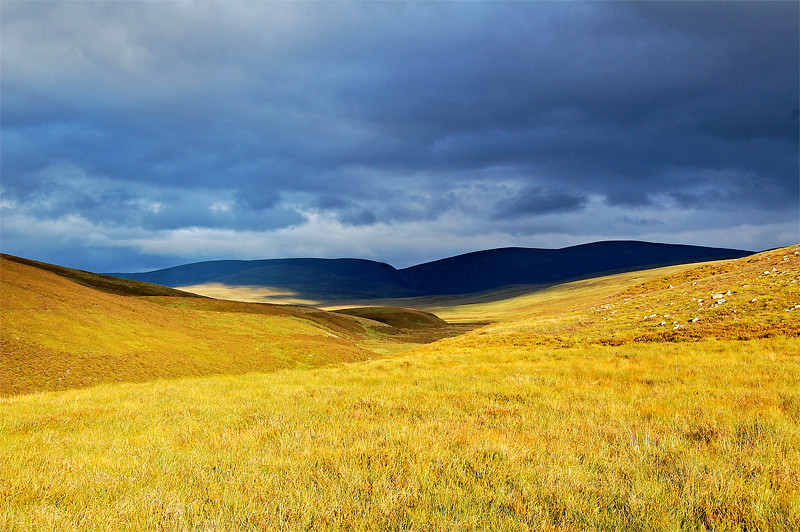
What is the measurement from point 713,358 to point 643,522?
47.7 ft

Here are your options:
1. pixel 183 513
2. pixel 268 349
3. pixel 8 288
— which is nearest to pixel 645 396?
pixel 183 513

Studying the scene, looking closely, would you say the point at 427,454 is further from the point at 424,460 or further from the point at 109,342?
the point at 109,342

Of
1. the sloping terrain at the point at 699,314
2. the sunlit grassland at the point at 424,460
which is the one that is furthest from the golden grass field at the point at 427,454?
the sloping terrain at the point at 699,314

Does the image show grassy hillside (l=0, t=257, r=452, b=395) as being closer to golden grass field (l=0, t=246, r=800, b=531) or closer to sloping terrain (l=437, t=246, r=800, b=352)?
golden grass field (l=0, t=246, r=800, b=531)

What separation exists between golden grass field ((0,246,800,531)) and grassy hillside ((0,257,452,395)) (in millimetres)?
6227

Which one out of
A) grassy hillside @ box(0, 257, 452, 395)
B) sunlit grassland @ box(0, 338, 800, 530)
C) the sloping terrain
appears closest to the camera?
sunlit grassland @ box(0, 338, 800, 530)

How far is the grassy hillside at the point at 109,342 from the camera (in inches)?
734

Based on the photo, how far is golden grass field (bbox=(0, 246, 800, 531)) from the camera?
4516 millimetres

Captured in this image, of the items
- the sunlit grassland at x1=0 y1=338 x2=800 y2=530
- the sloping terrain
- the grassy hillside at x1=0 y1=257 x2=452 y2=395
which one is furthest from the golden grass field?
the sloping terrain

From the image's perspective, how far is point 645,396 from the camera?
1029cm

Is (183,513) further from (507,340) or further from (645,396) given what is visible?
(507,340)

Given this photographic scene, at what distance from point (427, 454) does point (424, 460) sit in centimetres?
19

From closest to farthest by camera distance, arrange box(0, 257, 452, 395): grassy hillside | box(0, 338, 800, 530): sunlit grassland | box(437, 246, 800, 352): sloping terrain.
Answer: box(0, 338, 800, 530): sunlit grassland
box(0, 257, 452, 395): grassy hillside
box(437, 246, 800, 352): sloping terrain

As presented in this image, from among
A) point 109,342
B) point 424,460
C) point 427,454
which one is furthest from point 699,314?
point 109,342
